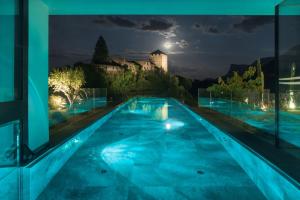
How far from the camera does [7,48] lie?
3.53 meters

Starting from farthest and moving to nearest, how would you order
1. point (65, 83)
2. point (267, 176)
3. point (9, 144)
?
point (65, 83)
point (267, 176)
point (9, 144)

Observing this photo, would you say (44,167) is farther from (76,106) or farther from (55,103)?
(55,103)

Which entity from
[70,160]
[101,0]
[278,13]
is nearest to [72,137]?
[70,160]

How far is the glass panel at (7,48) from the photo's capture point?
134 inches

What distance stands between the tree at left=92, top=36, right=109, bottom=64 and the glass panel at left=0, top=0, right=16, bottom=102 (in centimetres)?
4547

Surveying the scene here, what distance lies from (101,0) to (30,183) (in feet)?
9.77

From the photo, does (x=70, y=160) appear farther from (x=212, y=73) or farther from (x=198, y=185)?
(x=212, y=73)

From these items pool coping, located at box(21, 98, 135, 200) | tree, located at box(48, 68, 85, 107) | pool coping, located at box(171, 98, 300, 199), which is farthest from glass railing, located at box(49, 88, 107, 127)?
pool coping, located at box(171, 98, 300, 199)

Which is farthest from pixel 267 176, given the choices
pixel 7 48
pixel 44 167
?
pixel 7 48

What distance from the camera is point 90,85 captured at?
31.5m

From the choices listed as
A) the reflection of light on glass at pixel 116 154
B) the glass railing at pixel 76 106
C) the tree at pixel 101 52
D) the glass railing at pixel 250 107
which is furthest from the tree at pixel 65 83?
the tree at pixel 101 52

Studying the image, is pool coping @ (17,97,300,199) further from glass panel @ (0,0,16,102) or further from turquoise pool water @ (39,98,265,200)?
glass panel @ (0,0,16,102)

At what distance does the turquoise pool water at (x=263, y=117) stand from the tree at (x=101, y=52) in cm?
3801

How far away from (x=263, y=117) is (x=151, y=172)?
4.84 m
